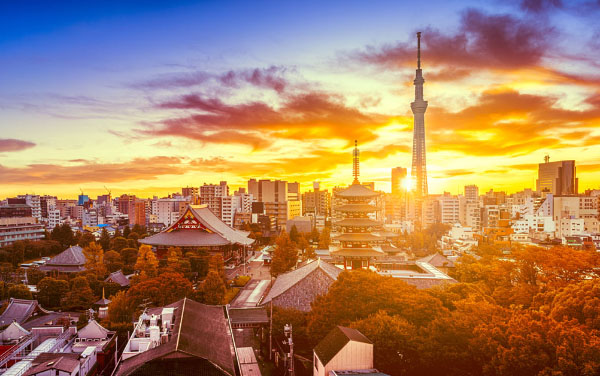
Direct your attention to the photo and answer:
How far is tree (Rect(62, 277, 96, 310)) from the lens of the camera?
2350cm

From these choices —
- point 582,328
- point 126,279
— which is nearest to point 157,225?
point 126,279

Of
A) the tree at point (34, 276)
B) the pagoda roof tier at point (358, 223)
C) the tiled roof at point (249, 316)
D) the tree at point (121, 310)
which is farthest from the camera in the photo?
the tree at point (34, 276)

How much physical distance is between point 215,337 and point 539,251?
51.0ft

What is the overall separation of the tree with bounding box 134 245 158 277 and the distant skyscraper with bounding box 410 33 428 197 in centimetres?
5326

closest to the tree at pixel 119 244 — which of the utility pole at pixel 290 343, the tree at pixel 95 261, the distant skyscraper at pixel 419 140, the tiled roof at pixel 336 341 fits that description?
the tree at pixel 95 261

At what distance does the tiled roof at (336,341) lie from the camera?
1266cm

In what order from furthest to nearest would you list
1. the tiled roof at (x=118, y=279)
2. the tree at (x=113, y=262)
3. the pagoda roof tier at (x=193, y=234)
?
the pagoda roof tier at (x=193, y=234), the tree at (x=113, y=262), the tiled roof at (x=118, y=279)

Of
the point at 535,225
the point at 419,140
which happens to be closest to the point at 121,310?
the point at 535,225

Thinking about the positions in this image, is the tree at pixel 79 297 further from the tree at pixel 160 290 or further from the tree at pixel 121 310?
the tree at pixel 160 290

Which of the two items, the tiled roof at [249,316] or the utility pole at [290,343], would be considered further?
the tiled roof at [249,316]

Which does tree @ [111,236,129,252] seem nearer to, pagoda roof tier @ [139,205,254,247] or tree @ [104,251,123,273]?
pagoda roof tier @ [139,205,254,247]

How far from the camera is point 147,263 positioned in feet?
93.4

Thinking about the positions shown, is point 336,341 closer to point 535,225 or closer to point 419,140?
point 535,225

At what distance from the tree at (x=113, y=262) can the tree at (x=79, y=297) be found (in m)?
Answer: 9.20
